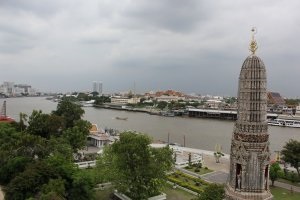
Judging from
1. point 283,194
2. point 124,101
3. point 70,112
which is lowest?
point 283,194

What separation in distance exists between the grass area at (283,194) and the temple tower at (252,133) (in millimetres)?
15645

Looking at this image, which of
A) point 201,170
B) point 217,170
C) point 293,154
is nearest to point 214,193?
point 293,154

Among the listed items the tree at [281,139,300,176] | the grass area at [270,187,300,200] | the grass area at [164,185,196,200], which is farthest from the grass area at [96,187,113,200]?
the tree at [281,139,300,176]

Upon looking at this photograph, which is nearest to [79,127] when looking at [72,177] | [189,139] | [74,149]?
[74,149]

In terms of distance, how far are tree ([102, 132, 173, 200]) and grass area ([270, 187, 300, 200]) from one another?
409 inches

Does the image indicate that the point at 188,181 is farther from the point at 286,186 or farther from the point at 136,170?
the point at 286,186

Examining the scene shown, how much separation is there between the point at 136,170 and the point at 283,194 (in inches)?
530

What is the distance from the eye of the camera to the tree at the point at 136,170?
24828mm

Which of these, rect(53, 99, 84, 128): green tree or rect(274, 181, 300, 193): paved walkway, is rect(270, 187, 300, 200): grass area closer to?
rect(274, 181, 300, 193): paved walkway

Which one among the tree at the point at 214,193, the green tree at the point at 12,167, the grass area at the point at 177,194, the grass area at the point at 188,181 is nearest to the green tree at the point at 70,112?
the green tree at the point at 12,167

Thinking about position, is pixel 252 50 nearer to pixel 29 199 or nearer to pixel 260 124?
pixel 260 124

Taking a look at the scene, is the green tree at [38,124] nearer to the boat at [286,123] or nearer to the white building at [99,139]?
the white building at [99,139]

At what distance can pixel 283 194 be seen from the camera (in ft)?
93.1

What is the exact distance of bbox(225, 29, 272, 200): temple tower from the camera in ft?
44.1
